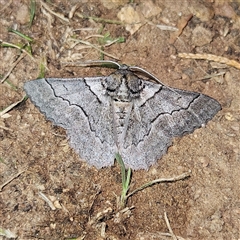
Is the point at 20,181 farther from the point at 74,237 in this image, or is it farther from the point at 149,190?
the point at 149,190

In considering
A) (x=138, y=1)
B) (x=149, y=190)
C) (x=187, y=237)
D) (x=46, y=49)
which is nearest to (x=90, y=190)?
(x=149, y=190)

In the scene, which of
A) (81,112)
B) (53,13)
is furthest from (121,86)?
(53,13)

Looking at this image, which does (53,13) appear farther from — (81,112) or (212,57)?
(212,57)

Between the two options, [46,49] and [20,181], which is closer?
[20,181]

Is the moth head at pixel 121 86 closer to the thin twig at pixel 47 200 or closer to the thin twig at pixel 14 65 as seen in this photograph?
the thin twig at pixel 14 65

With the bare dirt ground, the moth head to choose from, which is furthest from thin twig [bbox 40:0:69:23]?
the moth head

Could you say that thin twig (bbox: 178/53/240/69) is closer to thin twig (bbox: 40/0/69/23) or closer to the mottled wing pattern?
the mottled wing pattern
